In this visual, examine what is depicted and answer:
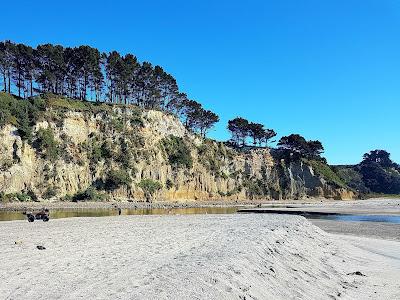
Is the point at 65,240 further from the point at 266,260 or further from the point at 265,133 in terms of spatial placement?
the point at 265,133

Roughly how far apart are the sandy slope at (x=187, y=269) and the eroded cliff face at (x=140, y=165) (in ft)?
187

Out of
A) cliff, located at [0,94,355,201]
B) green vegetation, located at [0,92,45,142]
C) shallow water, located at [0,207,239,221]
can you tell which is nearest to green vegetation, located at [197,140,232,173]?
cliff, located at [0,94,355,201]

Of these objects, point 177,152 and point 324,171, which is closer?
point 177,152

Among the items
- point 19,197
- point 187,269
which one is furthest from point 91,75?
point 187,269

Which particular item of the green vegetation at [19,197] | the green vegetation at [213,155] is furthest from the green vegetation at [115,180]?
the green vegetation at [213,155]

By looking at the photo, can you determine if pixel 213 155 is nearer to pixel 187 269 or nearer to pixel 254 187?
pixel 254 187

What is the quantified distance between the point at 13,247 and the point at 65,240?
265cm

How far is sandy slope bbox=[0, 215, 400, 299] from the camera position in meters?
9.16

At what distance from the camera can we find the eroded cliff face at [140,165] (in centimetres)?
7119

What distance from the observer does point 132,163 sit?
8600cm

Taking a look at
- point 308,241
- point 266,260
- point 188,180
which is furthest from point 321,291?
point 188,180

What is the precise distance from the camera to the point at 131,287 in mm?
9141

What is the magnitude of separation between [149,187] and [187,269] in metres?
75.8

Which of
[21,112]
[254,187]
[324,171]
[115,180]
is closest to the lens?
[21,112]
